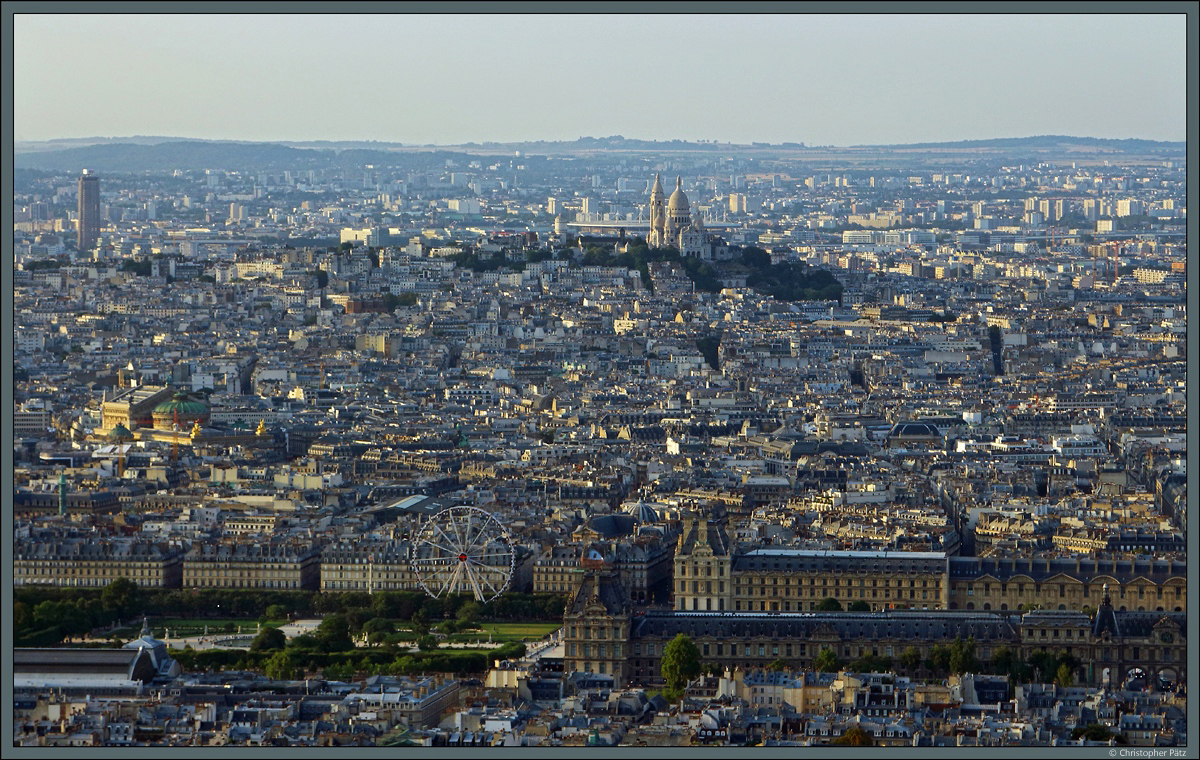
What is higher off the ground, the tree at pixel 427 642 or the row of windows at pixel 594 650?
the row of windows at pixel 594 650

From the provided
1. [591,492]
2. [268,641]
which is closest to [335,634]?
[268,641]

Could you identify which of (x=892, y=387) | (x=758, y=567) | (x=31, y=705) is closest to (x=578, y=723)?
(x=31, y=705)

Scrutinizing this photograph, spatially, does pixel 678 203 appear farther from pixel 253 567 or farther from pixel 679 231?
pixel 253 567

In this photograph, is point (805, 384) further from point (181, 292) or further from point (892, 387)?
point (181, 292)

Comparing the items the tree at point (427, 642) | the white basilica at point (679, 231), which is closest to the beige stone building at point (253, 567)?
the tree at point (427, 642)

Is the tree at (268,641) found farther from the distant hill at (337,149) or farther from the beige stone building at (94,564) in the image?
the distant hill at (337,149)
